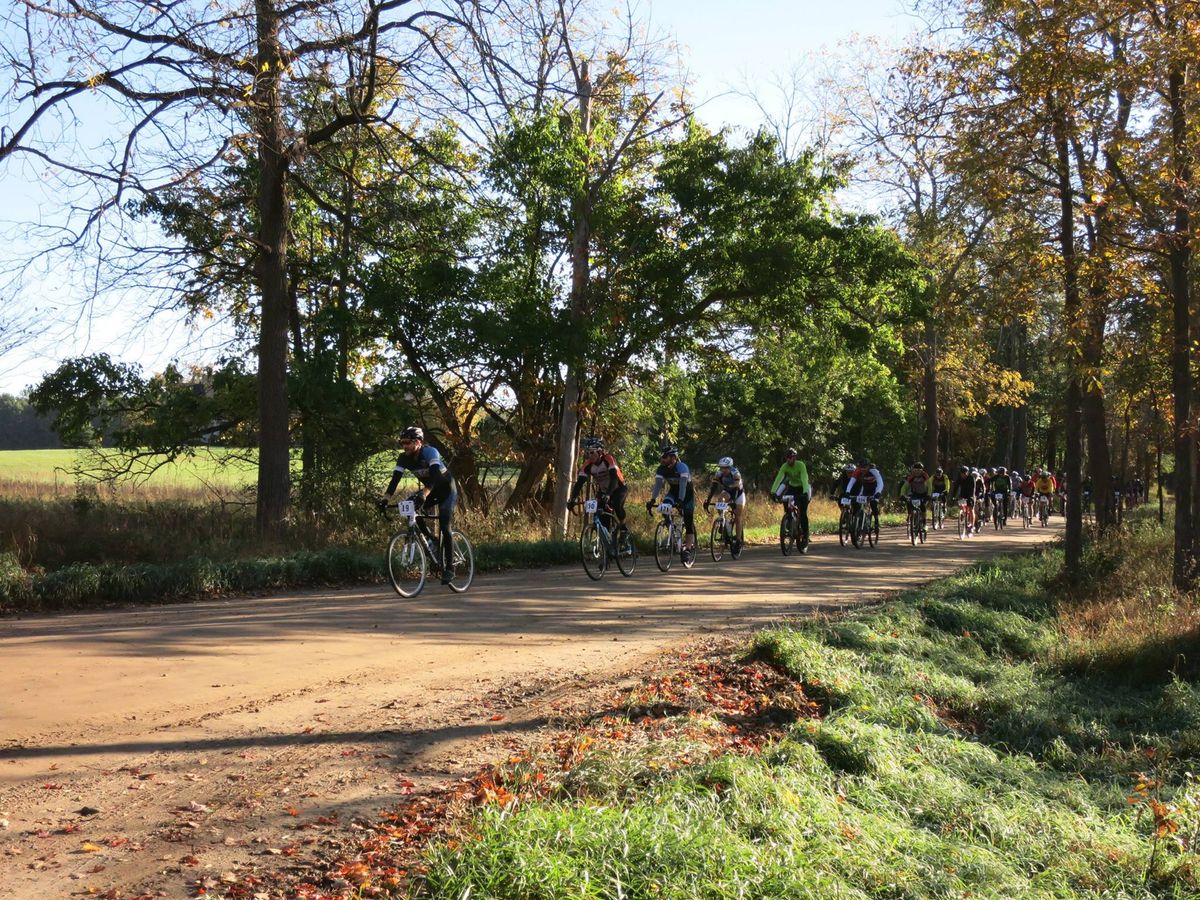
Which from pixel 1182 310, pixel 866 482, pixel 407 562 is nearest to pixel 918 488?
pixel 866 482

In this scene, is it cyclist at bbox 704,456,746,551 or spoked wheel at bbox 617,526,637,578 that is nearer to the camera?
spoked wheel at bbox 617,526,637,578

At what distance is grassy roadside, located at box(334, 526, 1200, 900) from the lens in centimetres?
468

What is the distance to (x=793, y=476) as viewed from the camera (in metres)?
23.7

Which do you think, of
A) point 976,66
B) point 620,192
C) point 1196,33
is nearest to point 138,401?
point 620,192

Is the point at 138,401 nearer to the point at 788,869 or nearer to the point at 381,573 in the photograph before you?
the point at 381,573

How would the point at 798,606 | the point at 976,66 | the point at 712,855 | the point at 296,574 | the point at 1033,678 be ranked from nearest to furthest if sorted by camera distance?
the point at 712,855 < the point at 1033,678 < the point at 798,606 < the point at 296,574 < the point at 976,66

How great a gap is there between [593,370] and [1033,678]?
1600 cm

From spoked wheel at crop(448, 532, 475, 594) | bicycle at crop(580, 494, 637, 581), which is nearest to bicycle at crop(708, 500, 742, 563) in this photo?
bicycle at crop(580, 494, 637, 581)

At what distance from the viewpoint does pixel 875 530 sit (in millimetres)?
28219

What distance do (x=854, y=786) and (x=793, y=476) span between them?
17508 millimetres

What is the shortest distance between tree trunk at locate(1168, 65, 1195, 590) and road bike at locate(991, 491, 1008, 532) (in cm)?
2114

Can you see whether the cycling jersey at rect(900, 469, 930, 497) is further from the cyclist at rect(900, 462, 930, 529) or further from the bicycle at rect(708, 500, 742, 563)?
the bicycle at rect(708, 500, 742, 563)

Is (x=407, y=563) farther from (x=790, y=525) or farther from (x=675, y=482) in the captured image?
(x=790, y=525)

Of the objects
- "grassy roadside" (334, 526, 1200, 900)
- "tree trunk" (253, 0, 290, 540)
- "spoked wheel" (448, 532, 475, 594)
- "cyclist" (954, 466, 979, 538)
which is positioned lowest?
"grassy roadside" (334, 526, 1200, 900)
